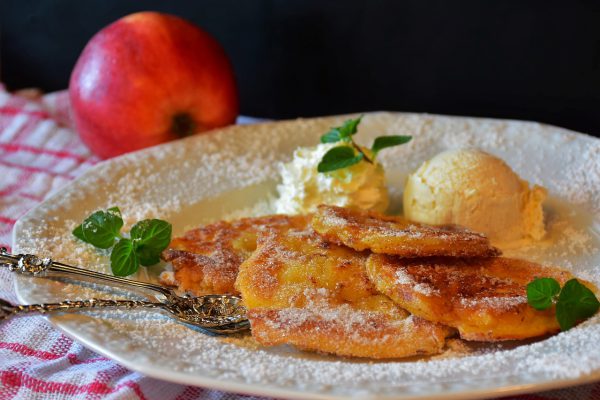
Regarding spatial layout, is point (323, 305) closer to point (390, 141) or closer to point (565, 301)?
point (565, 301)

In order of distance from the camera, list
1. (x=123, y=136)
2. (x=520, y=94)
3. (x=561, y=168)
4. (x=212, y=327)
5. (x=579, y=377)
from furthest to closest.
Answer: (x=520, y=94), (x=123, y=136), (x=561, y=168), (x=212, y=327), (x=579, y=377)

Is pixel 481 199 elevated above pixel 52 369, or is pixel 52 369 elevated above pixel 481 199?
pixel 481 199

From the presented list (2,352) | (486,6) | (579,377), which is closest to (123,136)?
(2,352)

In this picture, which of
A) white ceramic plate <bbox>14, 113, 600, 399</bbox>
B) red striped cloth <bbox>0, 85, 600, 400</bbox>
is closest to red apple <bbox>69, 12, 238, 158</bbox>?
white ceramic plate <bbox>14, 113, 600, 399</bbox>

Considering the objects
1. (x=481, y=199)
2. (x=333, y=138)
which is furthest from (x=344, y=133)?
(x=481, y=199)

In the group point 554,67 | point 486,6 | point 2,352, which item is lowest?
point 2,352

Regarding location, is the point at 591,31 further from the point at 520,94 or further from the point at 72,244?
the point at 72,244
